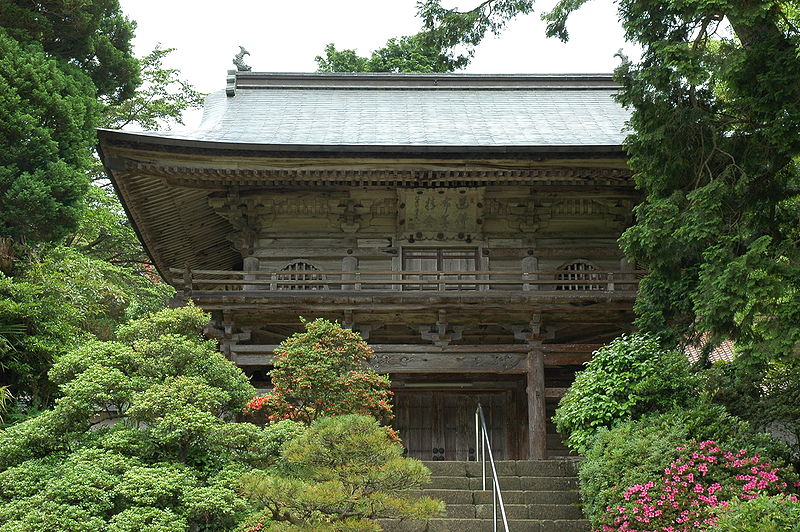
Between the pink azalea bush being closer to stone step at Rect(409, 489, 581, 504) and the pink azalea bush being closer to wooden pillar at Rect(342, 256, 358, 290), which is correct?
stone step at Rect(409, 489, 581, 504)

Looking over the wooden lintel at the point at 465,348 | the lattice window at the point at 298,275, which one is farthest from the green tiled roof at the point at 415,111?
the wooden lintel at the point at 465,348

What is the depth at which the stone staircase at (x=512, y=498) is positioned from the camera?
30.0ft

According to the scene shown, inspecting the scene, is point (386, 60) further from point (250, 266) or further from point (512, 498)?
point (512, 498)

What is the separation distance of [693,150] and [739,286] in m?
2.31

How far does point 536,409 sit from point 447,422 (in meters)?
2.93

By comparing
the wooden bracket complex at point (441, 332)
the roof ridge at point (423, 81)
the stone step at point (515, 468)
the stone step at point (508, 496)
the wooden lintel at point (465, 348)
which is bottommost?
the stone step at point (508, 496)

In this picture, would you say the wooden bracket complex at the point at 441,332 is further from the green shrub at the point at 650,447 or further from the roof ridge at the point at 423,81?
the roof ridge at the point at 423,81

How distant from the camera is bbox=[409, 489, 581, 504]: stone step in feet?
32.1

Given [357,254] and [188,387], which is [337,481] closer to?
[188,387]

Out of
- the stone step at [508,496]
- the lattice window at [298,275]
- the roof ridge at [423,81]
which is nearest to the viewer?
the stone step at [508,496]

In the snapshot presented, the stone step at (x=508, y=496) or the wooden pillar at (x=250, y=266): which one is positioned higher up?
the wooden pillar at (x=250, y=266)

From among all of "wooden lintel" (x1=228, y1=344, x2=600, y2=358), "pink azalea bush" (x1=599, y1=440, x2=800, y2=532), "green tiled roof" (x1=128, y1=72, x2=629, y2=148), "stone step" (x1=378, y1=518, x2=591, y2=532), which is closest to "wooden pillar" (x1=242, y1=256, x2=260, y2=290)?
"wooden lintel" (x1=228, y1=344, x2=600, y2=358)

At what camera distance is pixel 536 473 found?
10.7m

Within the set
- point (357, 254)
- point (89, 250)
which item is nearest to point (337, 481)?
point (357, 254)
